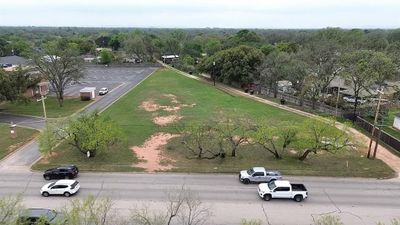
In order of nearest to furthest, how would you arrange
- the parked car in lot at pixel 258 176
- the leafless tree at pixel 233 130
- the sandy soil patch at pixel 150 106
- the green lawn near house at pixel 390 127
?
the parked car in lot at pixel 258 176
the leafless tree at pixel 233 130
the green lawn near house at pixel 390 127
the sandy soil patch at pixel 150 106

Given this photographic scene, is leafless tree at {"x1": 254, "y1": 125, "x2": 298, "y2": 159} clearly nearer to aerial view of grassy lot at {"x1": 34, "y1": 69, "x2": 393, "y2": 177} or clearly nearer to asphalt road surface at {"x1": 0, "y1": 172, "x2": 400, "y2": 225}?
aerial view of grassy lot at {"x1": 34, "y1": 69, "x2": 393, "y2": 177}

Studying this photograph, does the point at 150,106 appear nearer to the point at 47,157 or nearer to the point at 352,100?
the point at 47,157

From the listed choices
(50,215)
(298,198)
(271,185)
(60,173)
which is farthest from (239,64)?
(50,215)

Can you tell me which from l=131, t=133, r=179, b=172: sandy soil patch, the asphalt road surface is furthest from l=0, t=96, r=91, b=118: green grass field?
the asphalt road surface

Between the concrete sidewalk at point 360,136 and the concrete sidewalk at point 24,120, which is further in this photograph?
the concrete sidewalk at point 24,120

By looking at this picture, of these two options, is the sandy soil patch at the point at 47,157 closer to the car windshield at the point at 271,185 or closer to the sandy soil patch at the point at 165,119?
the sandy soil patch at the point at 165,119

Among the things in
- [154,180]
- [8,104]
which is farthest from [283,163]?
[8,104]

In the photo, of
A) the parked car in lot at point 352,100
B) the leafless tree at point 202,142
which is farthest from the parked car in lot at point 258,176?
the parked car in lot at point 352,100

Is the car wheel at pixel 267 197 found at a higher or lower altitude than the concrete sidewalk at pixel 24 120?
higher
